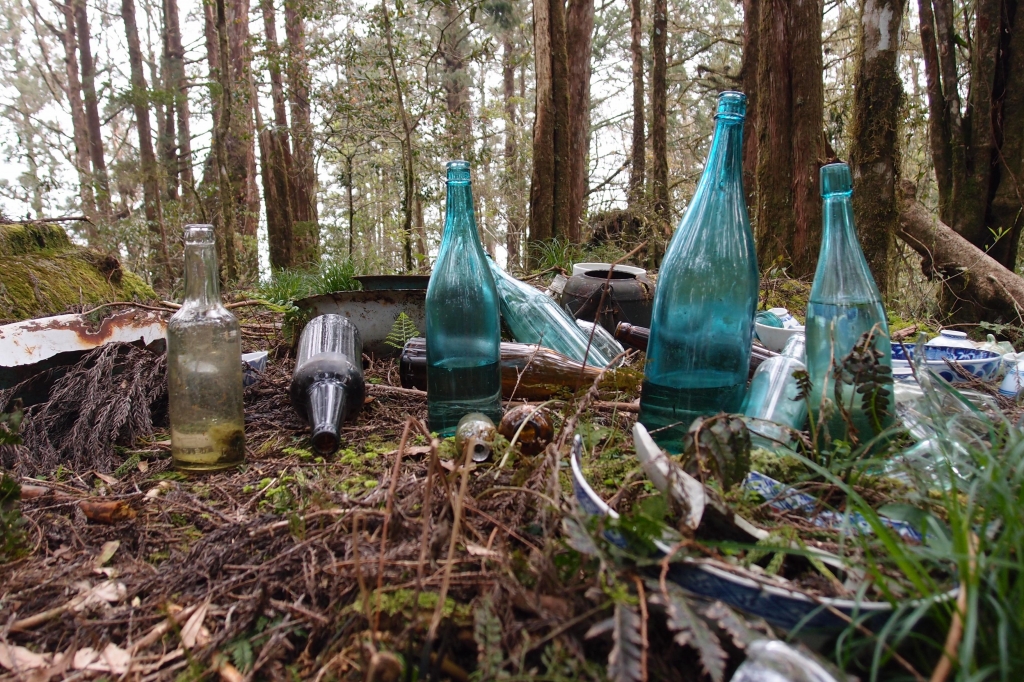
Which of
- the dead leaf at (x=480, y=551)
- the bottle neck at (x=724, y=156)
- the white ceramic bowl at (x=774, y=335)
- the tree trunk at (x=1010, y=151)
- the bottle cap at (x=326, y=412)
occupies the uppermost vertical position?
the tree trunk at (x=1010, y=151)

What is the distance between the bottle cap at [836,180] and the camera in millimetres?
1115

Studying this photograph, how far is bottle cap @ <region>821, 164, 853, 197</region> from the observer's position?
112 centimetres

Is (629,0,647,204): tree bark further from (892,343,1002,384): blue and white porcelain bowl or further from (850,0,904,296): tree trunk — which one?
(892,343,1002,384): blue and white porcelain bowl

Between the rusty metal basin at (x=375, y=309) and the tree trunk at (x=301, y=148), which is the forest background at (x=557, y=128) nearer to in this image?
the tree trunk at (x=301, y=148)

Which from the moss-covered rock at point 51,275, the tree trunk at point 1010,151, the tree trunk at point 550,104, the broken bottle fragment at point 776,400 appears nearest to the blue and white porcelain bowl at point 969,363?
the broken bottle fragment at point 776,400

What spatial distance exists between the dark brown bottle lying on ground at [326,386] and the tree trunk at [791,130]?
3.03 m

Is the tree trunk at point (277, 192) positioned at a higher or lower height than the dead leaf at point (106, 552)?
higher

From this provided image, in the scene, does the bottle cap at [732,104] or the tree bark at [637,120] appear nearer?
the bottle cap at [732,104]

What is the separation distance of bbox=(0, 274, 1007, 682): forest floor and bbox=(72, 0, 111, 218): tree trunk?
11656 millimetres

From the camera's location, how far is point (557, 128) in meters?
5.05

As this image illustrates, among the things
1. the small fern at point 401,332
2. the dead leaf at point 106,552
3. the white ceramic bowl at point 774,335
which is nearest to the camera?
the dead leaf at point 106,552

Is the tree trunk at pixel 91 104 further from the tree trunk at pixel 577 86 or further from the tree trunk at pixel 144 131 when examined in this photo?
the tree trunk at pixel 577 86

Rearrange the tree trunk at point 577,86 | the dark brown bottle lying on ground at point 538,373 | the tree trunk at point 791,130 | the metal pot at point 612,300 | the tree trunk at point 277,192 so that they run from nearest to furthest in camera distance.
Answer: the dark brown bottle lying on ground at point 538,373 < the metal pot at point 612,300 < the tree trunk at point 791,130 < the tree trunk at point 577,86 < the tree trunk at point 277,192

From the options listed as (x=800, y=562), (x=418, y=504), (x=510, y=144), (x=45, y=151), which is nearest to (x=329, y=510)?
(x=418, y=504)
